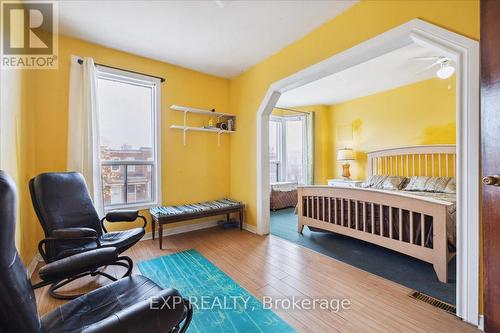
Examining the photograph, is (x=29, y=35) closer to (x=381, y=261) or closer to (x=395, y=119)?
(x=381, y=261)

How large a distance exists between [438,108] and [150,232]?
5295 millimetres

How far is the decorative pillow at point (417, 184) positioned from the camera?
369cm

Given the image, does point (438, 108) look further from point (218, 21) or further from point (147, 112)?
point (147, 112)

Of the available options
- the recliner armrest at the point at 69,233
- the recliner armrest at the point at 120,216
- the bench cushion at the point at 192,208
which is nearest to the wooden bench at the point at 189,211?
the bench cushion at the point at 192,208

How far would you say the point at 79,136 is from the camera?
2660mm

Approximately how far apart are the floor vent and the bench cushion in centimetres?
240

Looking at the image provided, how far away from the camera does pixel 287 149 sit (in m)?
6.20

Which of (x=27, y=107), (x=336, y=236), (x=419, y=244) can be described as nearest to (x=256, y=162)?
(x=336, y=236)

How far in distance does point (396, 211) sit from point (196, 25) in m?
3.07

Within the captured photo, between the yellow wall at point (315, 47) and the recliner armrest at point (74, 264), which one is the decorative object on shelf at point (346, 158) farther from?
the recliner armrest at point (74, 264)

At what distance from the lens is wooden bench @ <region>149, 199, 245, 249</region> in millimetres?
2904

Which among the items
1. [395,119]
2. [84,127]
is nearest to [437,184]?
[395,119]

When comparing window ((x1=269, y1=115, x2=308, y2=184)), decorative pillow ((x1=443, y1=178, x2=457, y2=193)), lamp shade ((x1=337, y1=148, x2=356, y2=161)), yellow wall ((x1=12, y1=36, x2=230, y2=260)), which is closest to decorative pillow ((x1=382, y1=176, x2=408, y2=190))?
decorative pillow ((x1=443, y1=178, x2=457, y2=193))

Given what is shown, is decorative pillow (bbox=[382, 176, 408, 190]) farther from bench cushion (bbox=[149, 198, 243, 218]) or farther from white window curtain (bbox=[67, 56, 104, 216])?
white window curtain (bbox=[67, 56, 104, 216])
